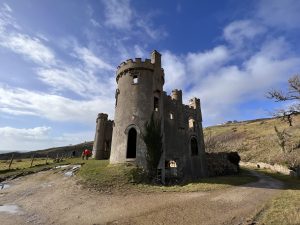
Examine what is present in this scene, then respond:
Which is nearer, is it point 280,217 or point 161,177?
point 280,217

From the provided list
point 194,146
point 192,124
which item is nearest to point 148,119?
point 192,124

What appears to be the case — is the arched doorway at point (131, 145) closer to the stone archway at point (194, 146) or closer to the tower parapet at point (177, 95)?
the tower parapet at point (177, 95)

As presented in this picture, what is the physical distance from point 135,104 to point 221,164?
17695 mm

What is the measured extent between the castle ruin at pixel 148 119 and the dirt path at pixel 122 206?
6.94m

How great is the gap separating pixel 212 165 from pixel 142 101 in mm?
15594

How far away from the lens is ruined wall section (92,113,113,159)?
1447 inches

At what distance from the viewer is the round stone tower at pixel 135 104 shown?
2327 cm

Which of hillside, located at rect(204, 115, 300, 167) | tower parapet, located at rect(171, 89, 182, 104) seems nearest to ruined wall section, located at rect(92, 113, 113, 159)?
tower parapet, located at rect(171, 89, 182, 104)

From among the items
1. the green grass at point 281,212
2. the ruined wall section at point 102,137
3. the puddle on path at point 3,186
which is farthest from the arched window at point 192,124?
the puddle on path at point 3,186

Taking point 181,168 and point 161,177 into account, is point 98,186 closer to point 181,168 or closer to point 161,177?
point 161,177

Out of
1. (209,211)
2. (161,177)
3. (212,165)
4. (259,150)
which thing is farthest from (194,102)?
(259,150)

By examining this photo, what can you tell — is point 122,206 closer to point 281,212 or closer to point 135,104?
point 281,212

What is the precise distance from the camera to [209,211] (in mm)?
12523

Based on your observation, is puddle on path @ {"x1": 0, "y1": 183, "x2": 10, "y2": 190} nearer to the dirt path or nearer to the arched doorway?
the dirt path
